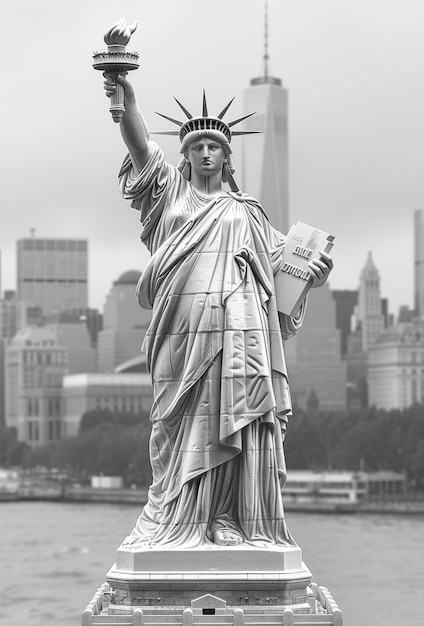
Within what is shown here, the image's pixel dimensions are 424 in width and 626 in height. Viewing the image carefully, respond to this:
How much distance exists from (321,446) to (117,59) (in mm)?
108490

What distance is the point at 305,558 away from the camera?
63.9m

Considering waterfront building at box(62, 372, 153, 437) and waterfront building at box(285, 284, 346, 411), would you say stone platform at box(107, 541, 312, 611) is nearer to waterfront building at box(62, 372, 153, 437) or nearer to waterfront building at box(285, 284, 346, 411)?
waterfront building at box(62, 372, 153, 437)

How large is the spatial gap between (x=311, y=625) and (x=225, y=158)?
3544 mm

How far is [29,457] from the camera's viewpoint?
6014 inches

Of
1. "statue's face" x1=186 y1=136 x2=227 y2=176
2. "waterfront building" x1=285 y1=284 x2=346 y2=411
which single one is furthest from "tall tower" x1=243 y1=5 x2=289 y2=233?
"statue's face" x1=186 y1=136 x2=227 y2=176

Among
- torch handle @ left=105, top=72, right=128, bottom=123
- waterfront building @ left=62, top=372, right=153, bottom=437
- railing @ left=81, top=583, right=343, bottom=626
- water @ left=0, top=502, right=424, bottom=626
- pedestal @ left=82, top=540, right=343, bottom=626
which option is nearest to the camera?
railing @ left=81, top=583, right=343, bottom=626

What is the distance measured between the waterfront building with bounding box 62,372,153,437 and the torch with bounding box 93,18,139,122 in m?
145

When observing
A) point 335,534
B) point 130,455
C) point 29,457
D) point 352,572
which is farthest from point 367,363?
point 352,572

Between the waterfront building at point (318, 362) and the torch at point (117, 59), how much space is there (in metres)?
150

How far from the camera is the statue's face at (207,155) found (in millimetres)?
13555

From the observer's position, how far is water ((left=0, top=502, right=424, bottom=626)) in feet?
162

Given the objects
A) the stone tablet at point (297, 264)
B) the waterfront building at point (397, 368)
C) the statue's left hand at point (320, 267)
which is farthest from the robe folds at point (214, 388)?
the waterfront building at point (397, 368)

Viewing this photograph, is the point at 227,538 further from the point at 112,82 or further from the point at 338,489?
the point at 338,489

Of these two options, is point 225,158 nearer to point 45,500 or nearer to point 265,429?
point 265,429
